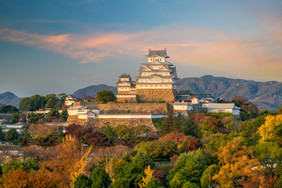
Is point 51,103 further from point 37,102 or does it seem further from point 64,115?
point 64,115

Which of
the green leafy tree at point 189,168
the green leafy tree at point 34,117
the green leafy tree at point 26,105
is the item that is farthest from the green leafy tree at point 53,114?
the green leafy tree at point 189,168

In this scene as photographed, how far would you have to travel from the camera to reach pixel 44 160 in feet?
112

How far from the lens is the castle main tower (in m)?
51.7

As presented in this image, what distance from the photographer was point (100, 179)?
23953 millimetres

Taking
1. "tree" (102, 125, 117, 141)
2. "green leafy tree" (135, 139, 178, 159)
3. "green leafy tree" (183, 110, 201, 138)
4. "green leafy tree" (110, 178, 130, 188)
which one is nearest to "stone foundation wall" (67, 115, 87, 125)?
"tree" (102, 125, 117, 141)

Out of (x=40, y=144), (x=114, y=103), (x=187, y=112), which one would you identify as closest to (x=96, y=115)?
(x=114, y=103)

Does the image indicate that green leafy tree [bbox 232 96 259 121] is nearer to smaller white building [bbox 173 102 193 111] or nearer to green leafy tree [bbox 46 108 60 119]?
smaller white building [bbox 173 102 193 111]

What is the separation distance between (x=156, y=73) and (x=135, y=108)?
7553mm

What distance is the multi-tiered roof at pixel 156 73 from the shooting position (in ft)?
172

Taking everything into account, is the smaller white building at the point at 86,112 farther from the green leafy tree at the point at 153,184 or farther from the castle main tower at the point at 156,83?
the green leafy tree at the point at 153,184

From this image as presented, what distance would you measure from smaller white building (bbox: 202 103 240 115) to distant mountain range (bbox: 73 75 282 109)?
4644 centimetres

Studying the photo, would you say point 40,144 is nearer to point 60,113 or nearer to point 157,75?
point 60,113

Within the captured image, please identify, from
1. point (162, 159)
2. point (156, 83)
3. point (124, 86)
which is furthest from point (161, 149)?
point (124, 86)

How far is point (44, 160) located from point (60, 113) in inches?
824
